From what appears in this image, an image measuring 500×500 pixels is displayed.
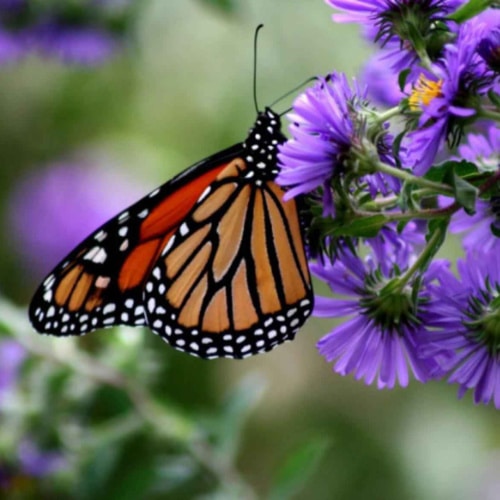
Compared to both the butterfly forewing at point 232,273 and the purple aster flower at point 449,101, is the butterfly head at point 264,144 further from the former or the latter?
the purple aster flower at point 449,101

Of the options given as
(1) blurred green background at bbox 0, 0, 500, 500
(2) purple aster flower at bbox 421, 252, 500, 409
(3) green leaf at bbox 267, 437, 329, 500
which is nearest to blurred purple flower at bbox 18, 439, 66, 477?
(1) blurred green background at bbox 0, 0, 500, 500

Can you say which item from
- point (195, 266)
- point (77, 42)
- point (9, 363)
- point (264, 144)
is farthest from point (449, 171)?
point (77, 42)

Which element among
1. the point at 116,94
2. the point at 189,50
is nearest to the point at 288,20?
the point at 189,50

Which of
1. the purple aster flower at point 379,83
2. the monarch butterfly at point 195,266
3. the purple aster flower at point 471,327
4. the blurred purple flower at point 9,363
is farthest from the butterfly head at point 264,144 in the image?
the blurred purple flower at point 9,363

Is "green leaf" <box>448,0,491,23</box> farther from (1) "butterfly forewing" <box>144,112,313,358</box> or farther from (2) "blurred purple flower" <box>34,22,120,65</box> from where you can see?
(2) "blurred purple flower" <box>34,22,120,65</box>

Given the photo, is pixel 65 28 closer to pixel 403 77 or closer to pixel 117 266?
pixel 117 266

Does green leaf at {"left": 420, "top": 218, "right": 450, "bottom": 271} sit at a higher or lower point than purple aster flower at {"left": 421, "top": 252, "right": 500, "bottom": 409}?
higher
